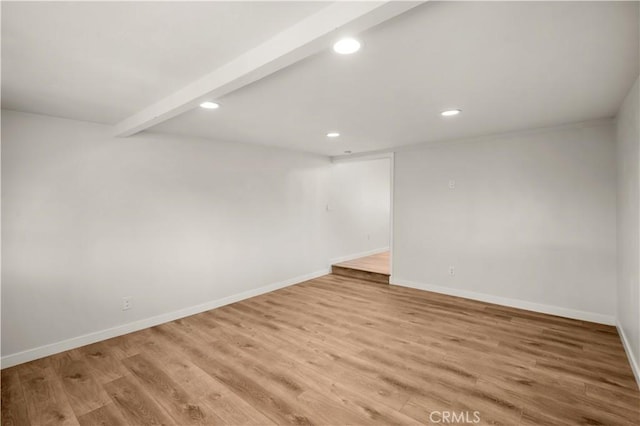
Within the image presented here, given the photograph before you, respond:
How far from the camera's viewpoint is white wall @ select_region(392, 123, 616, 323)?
3.43 metres

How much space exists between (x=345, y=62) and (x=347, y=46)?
0.84 feet

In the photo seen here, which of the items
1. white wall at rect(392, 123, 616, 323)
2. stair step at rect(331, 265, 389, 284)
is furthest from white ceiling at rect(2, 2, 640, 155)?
stair step at rect(331, 265, 389, 284)

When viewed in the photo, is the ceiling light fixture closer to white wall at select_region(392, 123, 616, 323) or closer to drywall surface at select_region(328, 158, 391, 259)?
white wall at select_region(392, 123, 616, 323)

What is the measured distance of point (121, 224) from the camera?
3.28m

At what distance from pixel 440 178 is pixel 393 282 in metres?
1.86

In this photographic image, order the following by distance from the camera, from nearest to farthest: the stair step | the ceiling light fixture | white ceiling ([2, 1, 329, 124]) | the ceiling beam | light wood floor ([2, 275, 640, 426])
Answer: the ceiling beam → white ceiling ([2, 1, 329, 124]) → light wood floor ([2, 275, 640, 426]) → the ceiling light fixture → the stair step

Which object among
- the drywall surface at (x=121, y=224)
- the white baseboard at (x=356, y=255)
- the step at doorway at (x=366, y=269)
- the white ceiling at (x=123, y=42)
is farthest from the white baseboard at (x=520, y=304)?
the white ceiling at (x=123, y=42)

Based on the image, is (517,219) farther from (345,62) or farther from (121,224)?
(121,224)

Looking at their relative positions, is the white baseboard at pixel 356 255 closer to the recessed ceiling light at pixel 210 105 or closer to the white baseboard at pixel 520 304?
the white baseboard at pixel 520 304

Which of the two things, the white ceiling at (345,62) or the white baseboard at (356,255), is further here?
the white baseboard at (356,255)

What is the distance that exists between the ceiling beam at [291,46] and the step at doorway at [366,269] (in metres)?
4.09

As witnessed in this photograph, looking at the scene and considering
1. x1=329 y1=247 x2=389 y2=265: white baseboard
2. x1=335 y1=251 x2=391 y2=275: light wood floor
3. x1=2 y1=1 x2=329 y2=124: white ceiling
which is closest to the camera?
x1=2 y1=1 x2=329 y2=124: white ceiling

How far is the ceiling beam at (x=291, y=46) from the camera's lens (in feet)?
3.98

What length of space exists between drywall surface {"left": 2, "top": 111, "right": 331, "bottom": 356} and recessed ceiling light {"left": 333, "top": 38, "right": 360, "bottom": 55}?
2.72 m
